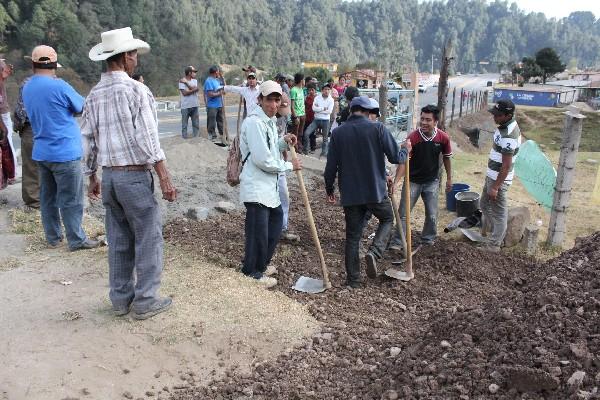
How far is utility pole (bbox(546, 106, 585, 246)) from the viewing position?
20.3 feet

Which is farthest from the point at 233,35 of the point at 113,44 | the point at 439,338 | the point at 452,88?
the point at 439,338

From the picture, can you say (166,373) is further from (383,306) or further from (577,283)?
(577,283)

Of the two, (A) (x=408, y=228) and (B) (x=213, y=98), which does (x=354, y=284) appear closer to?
(A) (x=408, y=228)

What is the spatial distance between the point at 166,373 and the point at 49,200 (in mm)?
2611

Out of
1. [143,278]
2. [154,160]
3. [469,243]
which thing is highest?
[154,160]

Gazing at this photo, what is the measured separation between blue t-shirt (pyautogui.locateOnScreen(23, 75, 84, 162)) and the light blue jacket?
165 cm

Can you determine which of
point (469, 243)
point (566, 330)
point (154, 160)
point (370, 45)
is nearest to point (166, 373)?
point (154, 160)

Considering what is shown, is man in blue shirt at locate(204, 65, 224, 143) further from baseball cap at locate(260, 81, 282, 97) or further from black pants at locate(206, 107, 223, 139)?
baseball cap at locate(260, 81, 282, 97)

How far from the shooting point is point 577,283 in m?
3.50

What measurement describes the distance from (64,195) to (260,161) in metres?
1.98

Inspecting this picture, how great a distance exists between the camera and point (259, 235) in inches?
183

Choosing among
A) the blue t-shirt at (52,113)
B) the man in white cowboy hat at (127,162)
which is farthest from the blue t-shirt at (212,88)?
the man in white cowboy hat at (127,162)

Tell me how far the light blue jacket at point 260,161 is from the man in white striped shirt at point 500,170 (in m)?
2.47

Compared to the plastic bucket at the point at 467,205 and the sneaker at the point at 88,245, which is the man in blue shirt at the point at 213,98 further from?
the sneaker at the point at 88,245
